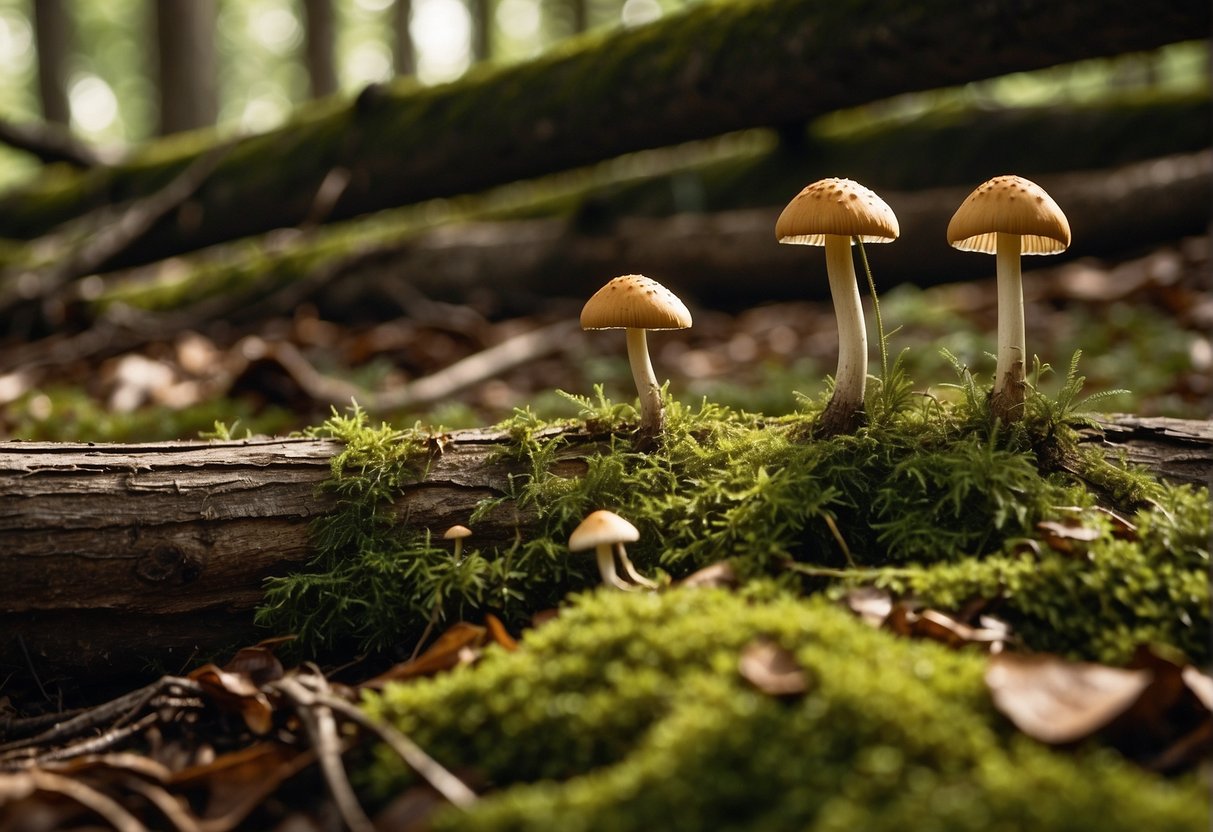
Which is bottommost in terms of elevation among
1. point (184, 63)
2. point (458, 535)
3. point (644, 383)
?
point (458, 535)

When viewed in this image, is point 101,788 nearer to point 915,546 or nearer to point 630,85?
point 915,546

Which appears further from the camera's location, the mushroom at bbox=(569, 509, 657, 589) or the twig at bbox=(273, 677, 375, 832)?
the mushroom at bbox=(569, 509, 657, 589)

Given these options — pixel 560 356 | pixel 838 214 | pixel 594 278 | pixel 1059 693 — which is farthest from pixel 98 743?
pixel 594 278

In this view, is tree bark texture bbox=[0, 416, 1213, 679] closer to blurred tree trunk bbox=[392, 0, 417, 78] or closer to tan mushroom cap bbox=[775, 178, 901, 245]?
tan mushroom cap bbox=[775, 178, 901, 245]

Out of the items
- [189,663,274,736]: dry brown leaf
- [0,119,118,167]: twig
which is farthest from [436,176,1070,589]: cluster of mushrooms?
[0,119,118,167]: twig

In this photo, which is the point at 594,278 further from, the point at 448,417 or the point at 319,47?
the point at 319,47

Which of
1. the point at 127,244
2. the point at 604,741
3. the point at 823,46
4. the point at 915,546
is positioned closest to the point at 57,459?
the point at 604,741
